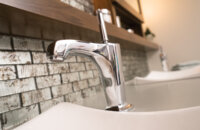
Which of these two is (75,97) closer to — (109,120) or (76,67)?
(76,67)

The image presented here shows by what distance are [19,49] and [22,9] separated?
0.17 meters

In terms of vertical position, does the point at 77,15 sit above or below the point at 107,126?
above

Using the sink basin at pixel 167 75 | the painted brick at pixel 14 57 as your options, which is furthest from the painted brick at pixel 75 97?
the sink basin at pixel 167 75

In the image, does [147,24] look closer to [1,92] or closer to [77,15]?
[77,15]

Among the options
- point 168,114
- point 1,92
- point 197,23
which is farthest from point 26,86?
point 197,23

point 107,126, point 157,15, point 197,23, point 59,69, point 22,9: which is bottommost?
point 107,126

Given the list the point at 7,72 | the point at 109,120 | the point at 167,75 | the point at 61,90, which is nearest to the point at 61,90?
the point at 61,90

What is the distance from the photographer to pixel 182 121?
13.2 inches

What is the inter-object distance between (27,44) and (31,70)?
0.08 metres

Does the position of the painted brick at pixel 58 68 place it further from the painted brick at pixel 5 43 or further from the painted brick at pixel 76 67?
the painted brick at pixel 5 43

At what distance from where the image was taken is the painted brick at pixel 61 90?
696 mm

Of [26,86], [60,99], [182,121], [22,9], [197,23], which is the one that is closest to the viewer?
[182,121]

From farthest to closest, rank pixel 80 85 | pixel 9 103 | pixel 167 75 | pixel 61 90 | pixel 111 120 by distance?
pixel 167 75
pixel 80 85
pixel 61 90
pixel 9 103
pixel 111 120

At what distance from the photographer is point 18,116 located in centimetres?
54
